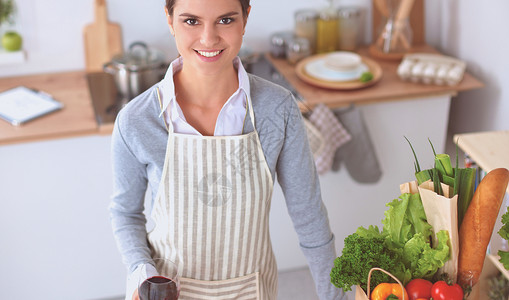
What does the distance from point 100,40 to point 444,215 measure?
2024 millimetres

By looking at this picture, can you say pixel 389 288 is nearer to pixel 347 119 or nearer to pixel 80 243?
pixel 347 119

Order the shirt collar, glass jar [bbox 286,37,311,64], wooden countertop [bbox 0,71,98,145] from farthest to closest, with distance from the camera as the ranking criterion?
glass jar [bbox 286,37,311,64]
wooden countertop [bbox 0,71,98,145]
the shirt collar

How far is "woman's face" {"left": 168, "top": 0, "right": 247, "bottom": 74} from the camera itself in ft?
3.92

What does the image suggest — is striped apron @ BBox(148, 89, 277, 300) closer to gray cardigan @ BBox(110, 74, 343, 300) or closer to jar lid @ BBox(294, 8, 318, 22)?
gray cardigan @ BBox(110, 74, 343, 300)

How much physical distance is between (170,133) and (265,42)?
5.53ft

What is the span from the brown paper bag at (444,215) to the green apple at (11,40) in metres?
2.09

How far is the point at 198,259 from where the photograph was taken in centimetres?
150

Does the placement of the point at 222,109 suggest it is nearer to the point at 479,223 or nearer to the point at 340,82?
the point at 479,223

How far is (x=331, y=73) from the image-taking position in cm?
270

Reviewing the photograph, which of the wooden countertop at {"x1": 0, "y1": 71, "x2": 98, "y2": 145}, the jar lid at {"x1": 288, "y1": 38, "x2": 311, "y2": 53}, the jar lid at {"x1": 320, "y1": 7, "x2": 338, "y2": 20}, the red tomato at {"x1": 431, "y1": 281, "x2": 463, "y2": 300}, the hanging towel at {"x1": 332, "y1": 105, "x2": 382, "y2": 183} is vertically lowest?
the hanging towel at {"x1": 332, "y1": 105, "x2": 382, "y2": 183}

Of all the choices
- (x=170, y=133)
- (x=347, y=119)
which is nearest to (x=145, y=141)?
(x=170, y=133)

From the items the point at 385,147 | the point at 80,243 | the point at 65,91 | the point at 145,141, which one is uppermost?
the point at 145,141

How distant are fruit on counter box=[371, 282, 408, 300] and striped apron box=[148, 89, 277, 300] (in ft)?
1.36

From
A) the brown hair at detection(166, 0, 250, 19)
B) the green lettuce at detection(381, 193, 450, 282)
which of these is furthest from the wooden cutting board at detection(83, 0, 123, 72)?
the green lettuce at detection(381, 193, 450, 282)
